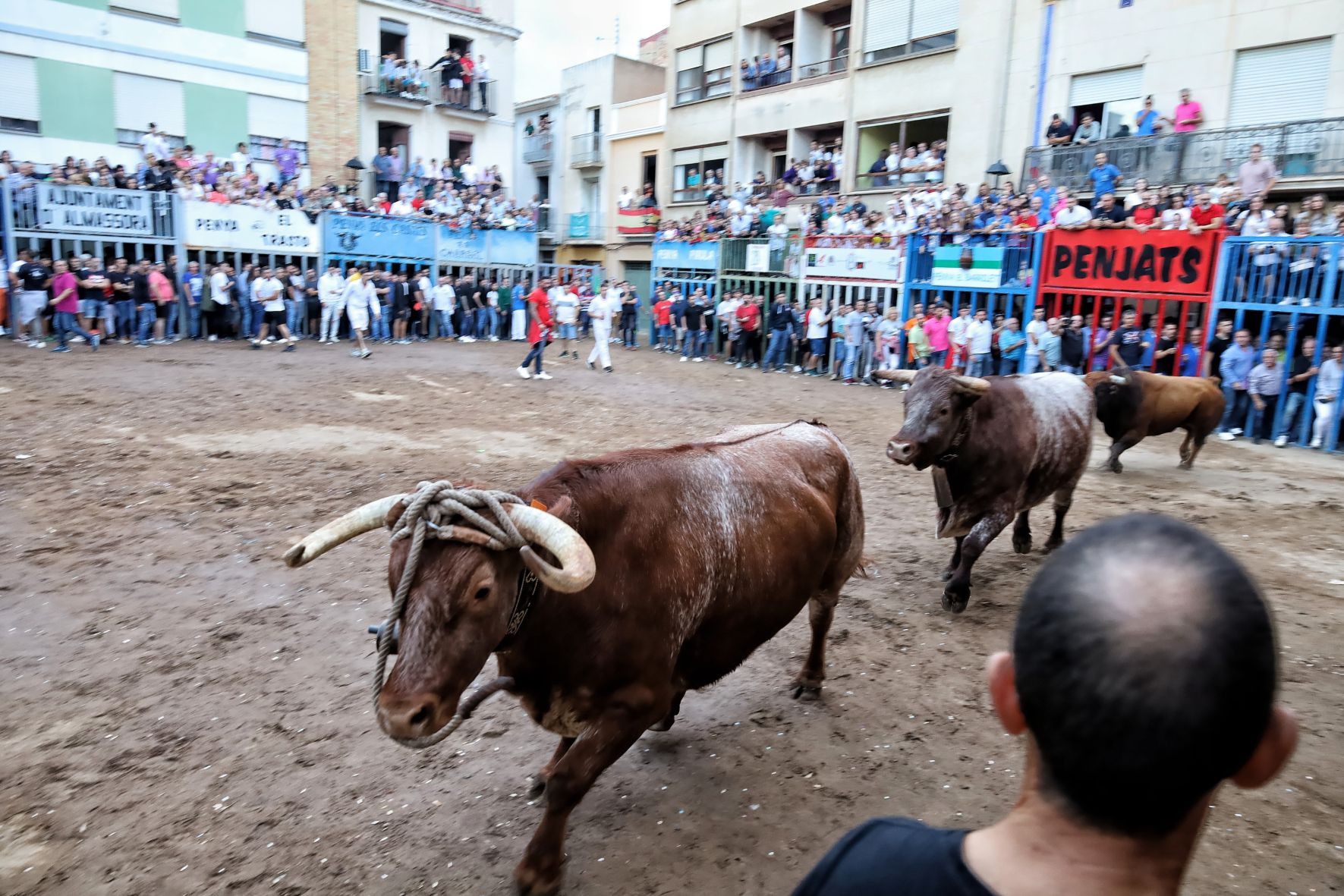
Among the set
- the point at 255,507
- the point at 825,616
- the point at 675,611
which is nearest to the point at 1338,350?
the point at 825,616

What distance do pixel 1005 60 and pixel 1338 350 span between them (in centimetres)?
1329

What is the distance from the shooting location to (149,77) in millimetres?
25344

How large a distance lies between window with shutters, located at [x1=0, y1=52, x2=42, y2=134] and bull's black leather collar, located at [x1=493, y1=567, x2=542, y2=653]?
93.2 ft

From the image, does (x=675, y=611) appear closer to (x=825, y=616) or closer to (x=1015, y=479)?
(x=825, y=616)

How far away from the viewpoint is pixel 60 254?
19.4m

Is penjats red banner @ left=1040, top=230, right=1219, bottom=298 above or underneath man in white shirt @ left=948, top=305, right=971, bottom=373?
above

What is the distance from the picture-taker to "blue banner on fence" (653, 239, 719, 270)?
2577cm

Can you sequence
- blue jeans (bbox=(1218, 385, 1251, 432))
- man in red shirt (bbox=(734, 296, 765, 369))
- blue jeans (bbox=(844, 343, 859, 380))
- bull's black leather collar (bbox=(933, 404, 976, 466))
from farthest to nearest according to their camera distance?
man in red shirt (bbox=(734, 296, 765, 369)) < blue jeans (bbox=(844, 343, 859, 380)) < blue jeans (bbox=(1218, 385, 1251, 432)) < bull's black leather collar (bbox=(933, 404, 976, 466))

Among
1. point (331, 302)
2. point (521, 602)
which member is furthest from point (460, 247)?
point (521, 602)

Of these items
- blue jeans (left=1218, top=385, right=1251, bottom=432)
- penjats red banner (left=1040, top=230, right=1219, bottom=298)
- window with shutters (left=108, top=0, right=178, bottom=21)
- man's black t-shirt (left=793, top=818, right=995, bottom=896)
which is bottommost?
blue jeans (left=1218, top=385, right=1251, bottom=432)

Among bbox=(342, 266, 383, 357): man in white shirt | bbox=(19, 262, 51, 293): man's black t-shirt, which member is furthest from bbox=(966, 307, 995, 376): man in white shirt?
bbox=(19, 262, 51, 293): man's black t-shirt

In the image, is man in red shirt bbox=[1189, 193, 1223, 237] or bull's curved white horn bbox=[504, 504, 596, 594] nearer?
bull's curved white horn bbox=[504, 504, 596, 594]

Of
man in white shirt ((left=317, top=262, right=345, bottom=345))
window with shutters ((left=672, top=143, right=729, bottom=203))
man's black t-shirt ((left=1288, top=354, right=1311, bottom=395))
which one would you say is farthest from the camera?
window with shutters ((left=672, top=143, right=729, bottom=203))

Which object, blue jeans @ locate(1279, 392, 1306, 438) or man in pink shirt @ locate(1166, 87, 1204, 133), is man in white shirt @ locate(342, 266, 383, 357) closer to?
blue jeans @ locate(1279, 392, 1306, 438)
